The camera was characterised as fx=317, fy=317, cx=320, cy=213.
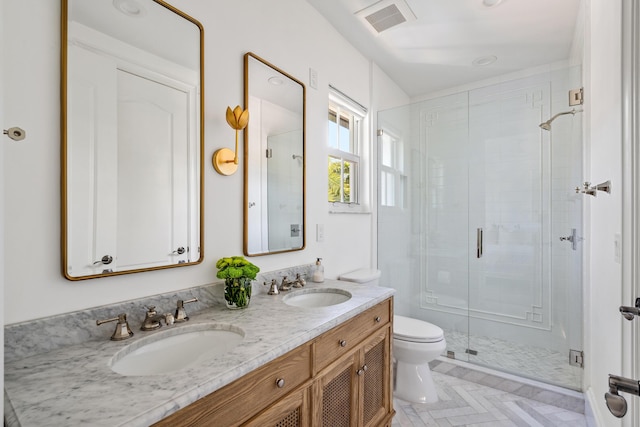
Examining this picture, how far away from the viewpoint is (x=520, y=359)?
259cm

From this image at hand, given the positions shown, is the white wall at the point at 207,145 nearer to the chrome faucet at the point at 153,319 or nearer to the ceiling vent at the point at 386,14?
the chrome faucet at the point at 153,319

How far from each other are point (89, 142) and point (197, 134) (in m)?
0.41

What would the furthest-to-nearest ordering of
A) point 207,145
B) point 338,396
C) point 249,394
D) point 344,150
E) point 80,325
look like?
point 344,150
point 207,145
point 338,396
point 80,325
point 249,394

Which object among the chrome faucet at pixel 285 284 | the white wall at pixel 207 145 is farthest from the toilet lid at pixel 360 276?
the chrome faucet at pixel 285 284

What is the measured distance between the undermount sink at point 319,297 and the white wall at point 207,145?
0.73 feet

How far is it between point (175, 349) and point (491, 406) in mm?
1990

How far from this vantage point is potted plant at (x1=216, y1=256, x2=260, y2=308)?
1316 millimetres

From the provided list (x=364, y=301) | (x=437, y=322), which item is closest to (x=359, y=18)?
(x=364, y=301)

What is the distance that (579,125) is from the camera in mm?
2312

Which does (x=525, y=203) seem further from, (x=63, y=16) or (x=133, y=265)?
(x=63, y=16)

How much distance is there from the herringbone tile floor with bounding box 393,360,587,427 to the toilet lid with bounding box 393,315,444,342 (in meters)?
0.42

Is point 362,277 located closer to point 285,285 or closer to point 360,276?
point 360,276

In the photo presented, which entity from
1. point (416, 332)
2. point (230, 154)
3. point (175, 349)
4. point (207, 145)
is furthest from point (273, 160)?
point (416, 332)

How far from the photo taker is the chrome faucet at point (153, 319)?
1091mm
